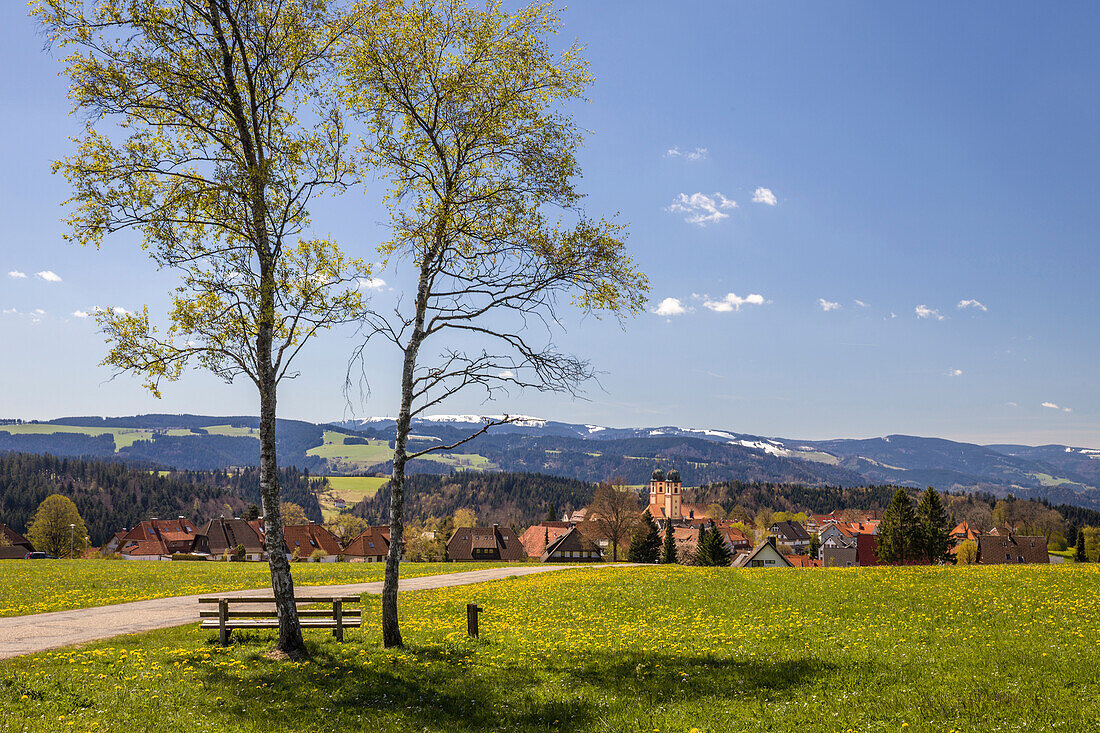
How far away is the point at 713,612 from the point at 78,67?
24512 millimetres

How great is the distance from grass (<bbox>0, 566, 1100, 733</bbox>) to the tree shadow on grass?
0.17ft

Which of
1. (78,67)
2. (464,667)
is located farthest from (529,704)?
(78,67)

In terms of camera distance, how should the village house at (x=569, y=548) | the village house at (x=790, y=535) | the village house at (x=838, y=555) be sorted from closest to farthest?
the village house at (x=569, y=548)
the village house at (x=838, y=555)
the village house at (x=790, y=535)

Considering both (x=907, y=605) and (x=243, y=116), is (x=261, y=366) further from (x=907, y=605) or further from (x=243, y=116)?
(x=907, y=605)

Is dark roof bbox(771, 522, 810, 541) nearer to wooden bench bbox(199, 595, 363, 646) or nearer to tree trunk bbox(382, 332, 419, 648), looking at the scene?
wooden bench bbox(199, 595, 363, 646)

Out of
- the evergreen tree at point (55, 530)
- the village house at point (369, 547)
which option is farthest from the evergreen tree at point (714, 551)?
the evergreen tree at point (55, 530)

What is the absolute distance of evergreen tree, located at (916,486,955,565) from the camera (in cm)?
6675

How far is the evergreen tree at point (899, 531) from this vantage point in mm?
67500

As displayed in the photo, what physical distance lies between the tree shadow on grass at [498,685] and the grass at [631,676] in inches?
2.0

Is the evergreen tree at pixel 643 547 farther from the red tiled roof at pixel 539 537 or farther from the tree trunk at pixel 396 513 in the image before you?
the tree trunk at pixel 396 513

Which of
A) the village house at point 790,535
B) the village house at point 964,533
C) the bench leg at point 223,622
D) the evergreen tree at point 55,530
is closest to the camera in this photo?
the bench leg at point 223,622

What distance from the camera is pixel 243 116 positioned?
16453 mm

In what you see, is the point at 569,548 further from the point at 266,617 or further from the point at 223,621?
the point at 223,621

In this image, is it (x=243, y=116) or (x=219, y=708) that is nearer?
(x=219, y=708)
